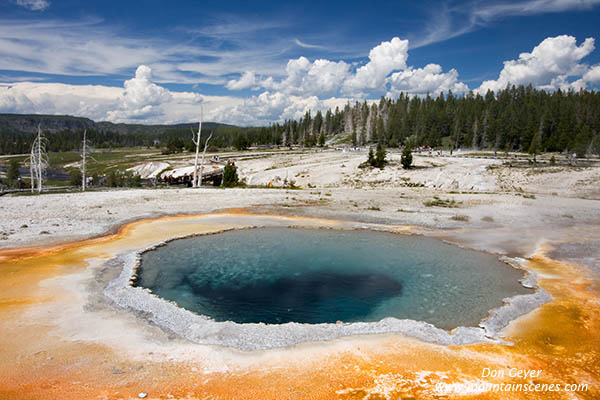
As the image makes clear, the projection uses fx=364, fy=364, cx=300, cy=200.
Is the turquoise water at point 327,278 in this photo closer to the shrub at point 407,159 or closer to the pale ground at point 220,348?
the pale ground at point 220,348

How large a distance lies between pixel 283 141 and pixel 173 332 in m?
134

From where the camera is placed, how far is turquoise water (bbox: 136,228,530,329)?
11852 mm

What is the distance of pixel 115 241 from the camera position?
18.3 meters

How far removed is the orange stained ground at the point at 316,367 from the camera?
703 cm

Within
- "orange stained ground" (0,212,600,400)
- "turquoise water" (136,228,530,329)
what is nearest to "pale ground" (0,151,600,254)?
"turquoise water" (136,228,530,329)

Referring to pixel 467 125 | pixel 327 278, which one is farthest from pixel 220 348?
pixel 467 125

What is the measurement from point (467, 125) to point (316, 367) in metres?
106

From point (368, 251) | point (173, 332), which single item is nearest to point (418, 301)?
point (368, 251)

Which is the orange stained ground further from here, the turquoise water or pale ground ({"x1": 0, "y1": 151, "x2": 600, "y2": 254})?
pale ground ({"x1": 0, "y1": 151, "x2": 600, "y2": 254})

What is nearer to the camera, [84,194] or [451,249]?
[451,249]

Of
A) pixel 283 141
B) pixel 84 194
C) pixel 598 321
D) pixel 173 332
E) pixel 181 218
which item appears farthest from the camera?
pixel 283 141

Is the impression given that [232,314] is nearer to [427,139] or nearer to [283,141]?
[427,139]

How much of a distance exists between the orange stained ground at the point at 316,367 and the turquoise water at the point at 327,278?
207 cm

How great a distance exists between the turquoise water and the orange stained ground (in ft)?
6.79
